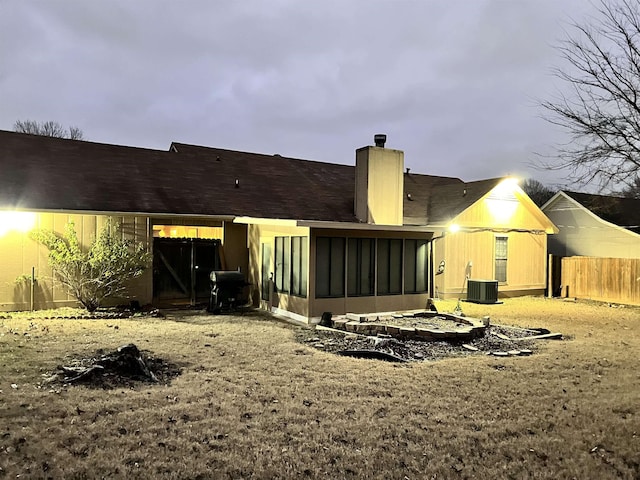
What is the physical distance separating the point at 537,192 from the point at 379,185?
38.3 meters

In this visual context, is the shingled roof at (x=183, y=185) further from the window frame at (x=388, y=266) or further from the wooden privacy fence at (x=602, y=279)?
the wooden privacy fence at (x=602, y=279)

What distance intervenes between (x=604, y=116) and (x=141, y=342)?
11.5 m

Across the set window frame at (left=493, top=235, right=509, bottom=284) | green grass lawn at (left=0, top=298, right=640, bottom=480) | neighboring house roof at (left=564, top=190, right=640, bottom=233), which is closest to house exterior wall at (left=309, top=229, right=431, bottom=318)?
green grass lawn at (left=0, top=298, right=640, bottom=480)

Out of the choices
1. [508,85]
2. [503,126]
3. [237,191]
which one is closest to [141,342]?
[237,191]

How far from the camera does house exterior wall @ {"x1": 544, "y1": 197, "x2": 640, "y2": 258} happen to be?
1964cm

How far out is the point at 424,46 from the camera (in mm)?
15172

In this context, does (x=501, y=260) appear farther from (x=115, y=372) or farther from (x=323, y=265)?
(x=115, y=372)

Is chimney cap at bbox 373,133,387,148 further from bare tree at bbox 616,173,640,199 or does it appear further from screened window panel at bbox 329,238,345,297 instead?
bare tree at bbox 616,173,640,199

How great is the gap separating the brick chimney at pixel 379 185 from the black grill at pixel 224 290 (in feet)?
17.1

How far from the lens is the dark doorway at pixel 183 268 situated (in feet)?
45.3

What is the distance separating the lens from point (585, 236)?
21.0 m

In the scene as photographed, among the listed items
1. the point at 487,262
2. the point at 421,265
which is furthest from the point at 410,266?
the point at 487,262

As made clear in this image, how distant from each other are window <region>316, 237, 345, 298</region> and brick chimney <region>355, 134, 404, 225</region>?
4.68 meters

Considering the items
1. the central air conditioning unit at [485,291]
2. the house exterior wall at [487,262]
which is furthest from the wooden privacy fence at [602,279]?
the central air conditioning unit at [485,291]
